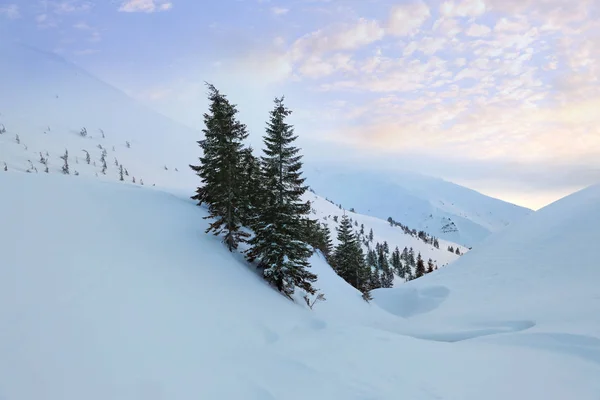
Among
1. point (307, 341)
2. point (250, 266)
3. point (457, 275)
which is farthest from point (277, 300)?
point (457, 275)

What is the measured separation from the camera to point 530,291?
20.5 metres

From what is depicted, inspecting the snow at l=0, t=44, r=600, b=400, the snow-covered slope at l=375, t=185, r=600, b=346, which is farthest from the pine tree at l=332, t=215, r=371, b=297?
the snow at l=0, t=44, r=600, b=400

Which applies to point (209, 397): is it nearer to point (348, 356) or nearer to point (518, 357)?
point (348, 356)

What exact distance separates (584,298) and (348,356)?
14164mm

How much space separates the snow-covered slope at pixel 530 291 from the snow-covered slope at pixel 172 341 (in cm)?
46

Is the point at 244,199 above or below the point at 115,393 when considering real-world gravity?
above

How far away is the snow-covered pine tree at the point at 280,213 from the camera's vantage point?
1870 cm

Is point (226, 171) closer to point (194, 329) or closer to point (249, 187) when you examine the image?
point (249, 187)

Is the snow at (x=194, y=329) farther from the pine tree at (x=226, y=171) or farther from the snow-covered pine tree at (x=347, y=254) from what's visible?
the snow-covered pine tree at (x=347, y=254)

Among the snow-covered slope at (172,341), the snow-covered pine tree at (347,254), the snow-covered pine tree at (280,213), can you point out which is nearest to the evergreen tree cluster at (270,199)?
the snow-covered pine tree at (280,213)

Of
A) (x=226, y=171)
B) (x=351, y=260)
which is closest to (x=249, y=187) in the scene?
(x=226, y=171)

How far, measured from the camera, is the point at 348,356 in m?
9.42

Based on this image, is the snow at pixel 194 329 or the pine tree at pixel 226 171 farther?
the pine tree at pixel 226 171

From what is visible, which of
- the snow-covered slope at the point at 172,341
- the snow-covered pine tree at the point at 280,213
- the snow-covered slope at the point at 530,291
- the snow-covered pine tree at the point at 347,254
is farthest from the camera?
the snow-covered pine tree at the point at 347,254
